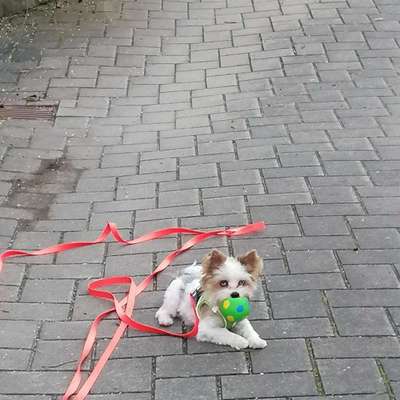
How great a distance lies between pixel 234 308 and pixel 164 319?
0.46 meters

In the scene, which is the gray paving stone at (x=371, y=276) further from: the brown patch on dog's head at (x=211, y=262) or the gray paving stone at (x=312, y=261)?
the brown patch on dog's head at (x=211, y=262)

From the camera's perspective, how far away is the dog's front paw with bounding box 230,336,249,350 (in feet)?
11.6

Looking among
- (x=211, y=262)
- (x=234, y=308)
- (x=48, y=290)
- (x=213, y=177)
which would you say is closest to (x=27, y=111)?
(x=213, y=177)

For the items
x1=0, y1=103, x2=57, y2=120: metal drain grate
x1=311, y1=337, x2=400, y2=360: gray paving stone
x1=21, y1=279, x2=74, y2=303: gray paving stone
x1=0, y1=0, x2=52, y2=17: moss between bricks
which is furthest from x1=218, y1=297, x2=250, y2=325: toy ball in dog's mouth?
x1=0, y1=0, x2=52, y2=17: moss between bricks

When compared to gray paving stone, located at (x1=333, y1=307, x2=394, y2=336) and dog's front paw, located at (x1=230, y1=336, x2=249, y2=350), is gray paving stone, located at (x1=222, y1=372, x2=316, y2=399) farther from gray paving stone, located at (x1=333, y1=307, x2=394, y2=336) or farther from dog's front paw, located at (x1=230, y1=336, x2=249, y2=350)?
gray paving stone, located at (x1=333, y1=307, x2=394, y2=336)

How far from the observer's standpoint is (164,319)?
3.74 metres

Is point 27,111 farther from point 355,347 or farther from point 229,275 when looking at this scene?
point 355,347

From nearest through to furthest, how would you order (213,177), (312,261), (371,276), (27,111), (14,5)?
(371,276), (312,261), (213,177), (27,111), (14,5)

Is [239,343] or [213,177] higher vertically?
[239,343]

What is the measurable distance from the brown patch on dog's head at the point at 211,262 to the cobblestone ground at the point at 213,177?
15.7 inches

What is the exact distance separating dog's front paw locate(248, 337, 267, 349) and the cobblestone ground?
48mm

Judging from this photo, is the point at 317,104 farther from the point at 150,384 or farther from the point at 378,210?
the point at 150,384

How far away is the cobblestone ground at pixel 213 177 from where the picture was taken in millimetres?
3502

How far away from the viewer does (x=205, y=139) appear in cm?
585
